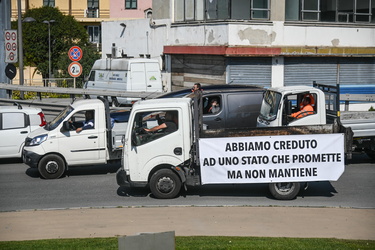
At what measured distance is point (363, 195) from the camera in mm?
14094

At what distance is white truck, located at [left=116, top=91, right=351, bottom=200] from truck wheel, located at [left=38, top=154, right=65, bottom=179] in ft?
10.2

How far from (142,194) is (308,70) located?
16291 mm

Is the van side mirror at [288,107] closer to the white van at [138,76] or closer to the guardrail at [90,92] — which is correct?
the guardrail at [90,92]

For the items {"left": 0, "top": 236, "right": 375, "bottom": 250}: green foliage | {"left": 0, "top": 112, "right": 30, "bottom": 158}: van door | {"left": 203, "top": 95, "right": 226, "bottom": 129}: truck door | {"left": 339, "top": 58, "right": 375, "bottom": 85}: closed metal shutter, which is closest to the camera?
{"left": 0, "top": 236, "right": 375, "bottom": 250}: green foliage

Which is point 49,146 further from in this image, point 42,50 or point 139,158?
point 42,50

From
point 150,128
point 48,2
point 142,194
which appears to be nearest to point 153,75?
point 142,194

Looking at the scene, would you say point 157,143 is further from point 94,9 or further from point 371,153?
point 94,9

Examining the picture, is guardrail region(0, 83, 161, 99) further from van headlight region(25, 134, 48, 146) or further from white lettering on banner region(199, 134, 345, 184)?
white lettering on banner region(199, 134, 345, 184)

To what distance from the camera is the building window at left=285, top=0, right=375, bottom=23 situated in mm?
28797

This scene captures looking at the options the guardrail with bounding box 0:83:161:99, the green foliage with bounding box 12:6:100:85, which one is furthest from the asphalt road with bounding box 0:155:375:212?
the green foliage with bounding box 12:6:100:85

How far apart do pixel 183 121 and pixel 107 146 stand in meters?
3.26

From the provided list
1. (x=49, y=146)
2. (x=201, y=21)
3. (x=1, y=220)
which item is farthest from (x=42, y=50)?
(x=1, y=220)

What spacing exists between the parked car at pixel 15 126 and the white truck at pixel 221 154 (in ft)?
19.6

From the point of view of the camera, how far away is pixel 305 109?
15102 mm
